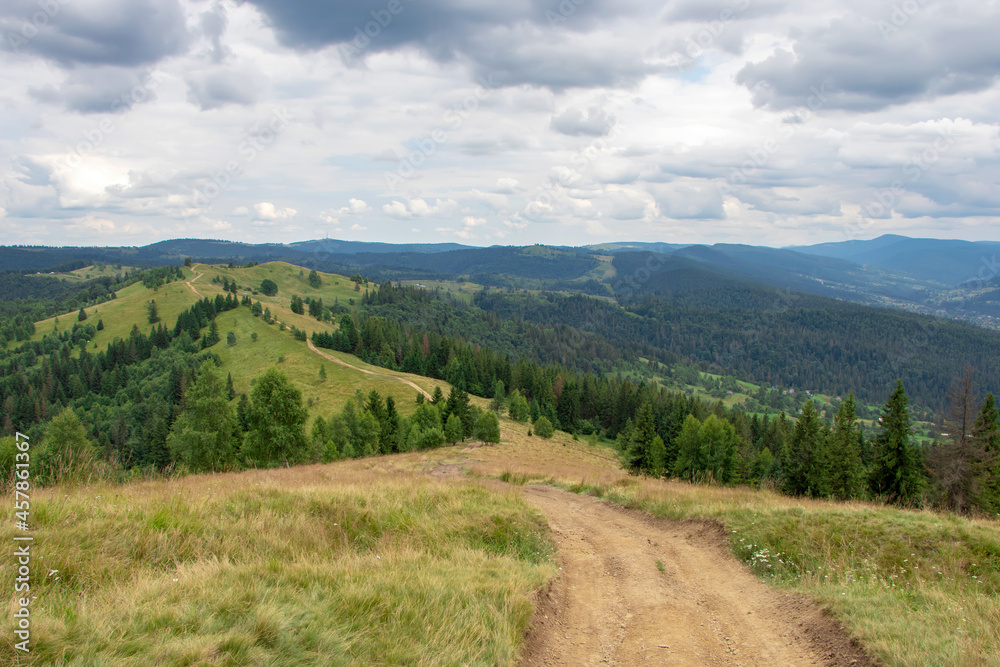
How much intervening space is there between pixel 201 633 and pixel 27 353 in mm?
206165

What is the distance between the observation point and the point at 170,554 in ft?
24.5

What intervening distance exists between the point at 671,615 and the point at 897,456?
36864mm

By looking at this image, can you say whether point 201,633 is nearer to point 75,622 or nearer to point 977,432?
point 75,622

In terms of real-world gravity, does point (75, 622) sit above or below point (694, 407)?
above

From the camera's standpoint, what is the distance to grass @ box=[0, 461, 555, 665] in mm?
5047

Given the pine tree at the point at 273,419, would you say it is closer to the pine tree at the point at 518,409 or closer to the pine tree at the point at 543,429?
the pine tree at the point at 543,429

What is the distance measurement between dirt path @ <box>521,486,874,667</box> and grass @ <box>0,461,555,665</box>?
0.63 metres

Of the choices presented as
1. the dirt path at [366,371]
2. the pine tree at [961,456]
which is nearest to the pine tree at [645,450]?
the pine tree at [961,456]

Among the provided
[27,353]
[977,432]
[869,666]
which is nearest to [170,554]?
[869,666]

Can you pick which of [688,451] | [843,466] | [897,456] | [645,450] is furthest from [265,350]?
[897,456]

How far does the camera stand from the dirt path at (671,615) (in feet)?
23.0

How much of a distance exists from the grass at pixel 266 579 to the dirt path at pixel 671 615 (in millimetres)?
633

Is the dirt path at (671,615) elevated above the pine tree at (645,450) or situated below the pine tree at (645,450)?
above

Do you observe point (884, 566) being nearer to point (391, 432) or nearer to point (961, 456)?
point (961, 456)
